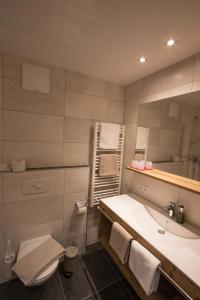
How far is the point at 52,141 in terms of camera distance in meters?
1.77

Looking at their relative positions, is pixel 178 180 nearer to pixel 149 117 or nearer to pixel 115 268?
pixel 149 117

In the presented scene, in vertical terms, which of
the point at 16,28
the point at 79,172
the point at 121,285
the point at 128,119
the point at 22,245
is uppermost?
the point at 16,28

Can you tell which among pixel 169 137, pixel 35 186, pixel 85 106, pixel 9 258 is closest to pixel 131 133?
pixel 169 137

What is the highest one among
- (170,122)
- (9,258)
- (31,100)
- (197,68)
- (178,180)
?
(197,68)

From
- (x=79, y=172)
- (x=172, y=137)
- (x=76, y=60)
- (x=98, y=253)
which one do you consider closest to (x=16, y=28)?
(x=76, y=60)

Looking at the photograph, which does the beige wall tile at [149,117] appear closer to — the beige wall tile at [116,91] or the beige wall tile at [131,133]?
the beige wall tile at [131,133]

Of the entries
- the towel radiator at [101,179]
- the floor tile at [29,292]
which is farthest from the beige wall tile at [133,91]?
the floor tile at [29,292]

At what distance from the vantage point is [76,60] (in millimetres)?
1552

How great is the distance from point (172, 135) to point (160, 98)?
42 centimetres

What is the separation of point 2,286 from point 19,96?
1.95 metres

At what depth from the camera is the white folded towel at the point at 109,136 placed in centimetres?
193

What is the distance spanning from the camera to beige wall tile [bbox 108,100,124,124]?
2.11 metres

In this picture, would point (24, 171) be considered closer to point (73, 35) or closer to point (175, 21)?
point (73, 35)

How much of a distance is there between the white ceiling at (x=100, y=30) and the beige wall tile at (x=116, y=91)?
453 mm
